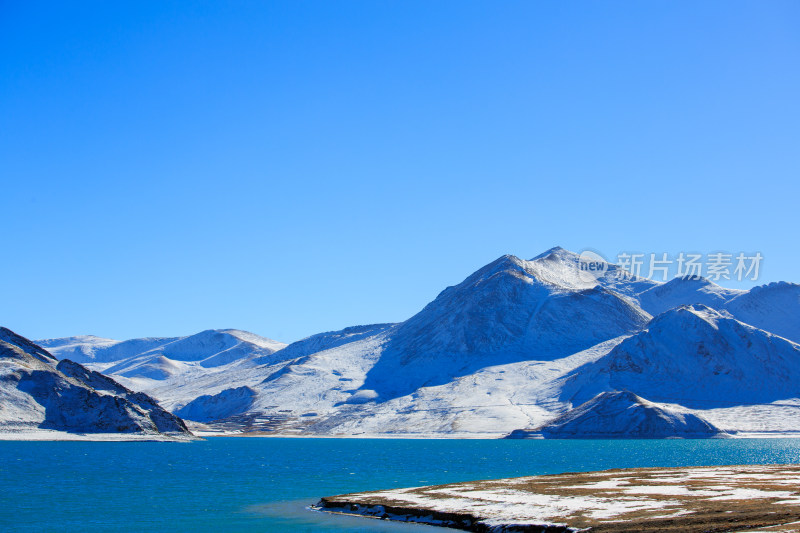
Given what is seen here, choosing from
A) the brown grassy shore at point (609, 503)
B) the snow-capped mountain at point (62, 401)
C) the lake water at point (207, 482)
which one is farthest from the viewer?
the snow-capped mountain at point (62, 401)

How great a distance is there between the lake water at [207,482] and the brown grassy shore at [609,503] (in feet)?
10.9

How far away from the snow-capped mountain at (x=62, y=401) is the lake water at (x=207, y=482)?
11268 millimetres

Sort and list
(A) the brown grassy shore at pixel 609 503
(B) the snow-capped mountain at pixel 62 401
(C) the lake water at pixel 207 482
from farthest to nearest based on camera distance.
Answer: (B) the snow-capped mountain at pixel 62 401 < (C) the lake water at pixel 207 482 < (A) the brown grassy shore at pixel 609 503

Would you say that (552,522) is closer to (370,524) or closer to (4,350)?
(370,524)

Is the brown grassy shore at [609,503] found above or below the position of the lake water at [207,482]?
above

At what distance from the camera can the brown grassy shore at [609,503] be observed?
42938mm

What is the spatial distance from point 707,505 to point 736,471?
94.7ft

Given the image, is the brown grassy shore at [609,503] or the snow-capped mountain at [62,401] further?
the snow-capped mountain at [62,401]

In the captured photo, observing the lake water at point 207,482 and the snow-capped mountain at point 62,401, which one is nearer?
the lake water at point 207,482

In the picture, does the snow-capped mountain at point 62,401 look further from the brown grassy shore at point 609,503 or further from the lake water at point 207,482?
the brown grassy shore at point 609,503

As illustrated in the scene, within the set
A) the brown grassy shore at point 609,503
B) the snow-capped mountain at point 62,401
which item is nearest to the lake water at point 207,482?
the brown grassy shore at point 609,503

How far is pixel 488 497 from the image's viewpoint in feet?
193

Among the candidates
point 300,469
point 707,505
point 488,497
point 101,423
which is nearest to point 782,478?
point 707,505

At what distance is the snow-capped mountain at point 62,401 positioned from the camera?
159250 mm
